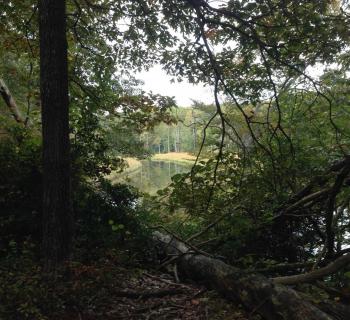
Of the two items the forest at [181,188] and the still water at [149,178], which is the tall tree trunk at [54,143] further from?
the still water at [149,178]

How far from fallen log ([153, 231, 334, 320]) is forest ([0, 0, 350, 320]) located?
0.02 m

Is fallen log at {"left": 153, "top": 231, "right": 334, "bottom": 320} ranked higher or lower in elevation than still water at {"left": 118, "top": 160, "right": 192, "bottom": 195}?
lower

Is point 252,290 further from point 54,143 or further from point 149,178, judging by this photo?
point 149,178

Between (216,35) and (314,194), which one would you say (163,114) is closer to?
(216,35)

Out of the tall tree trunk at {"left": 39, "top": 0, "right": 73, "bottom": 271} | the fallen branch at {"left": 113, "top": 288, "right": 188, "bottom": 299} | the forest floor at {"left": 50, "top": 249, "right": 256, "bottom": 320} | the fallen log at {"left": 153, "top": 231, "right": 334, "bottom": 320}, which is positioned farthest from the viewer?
the fallen branch at {"left": 113, "top": 288, "right": 188, "bottom": 299}

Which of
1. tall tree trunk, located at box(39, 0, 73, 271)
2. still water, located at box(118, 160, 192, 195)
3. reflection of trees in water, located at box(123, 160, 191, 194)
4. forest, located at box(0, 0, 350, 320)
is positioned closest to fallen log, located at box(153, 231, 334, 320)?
forest, located at box(0, 0, 350, 320)

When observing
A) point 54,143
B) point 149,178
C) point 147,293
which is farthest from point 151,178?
point 54,143

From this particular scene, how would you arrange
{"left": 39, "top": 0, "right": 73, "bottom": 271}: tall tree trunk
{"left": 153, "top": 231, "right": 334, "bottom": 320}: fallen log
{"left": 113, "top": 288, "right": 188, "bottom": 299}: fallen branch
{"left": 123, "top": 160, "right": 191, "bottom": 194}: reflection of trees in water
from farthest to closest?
1. {"left": 123, "top": 160, "right": 191, "bottom": 194}: reflection of trees in water
2. {"left": 113, "top": 288, "right": 188, "bottom": 299}: fallen branch
3. {"left": 39, "top": 0, "right": 73, "bottom": 271}: tall tree trunk
4. {"left": 153, "top": 231, "right": 334, "bottom": 320}: fallen log

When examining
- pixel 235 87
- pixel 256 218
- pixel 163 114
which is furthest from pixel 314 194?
pixel 163 114

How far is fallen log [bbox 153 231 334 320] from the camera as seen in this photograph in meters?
3.88

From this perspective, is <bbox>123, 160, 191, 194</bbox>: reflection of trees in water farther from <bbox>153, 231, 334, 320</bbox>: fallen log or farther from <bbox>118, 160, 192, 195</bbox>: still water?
<bbox>153, 231, 334, 320</bbox>: fallen log

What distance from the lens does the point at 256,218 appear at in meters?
6.42

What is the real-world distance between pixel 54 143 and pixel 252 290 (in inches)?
120

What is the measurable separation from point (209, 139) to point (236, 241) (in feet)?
7.29
